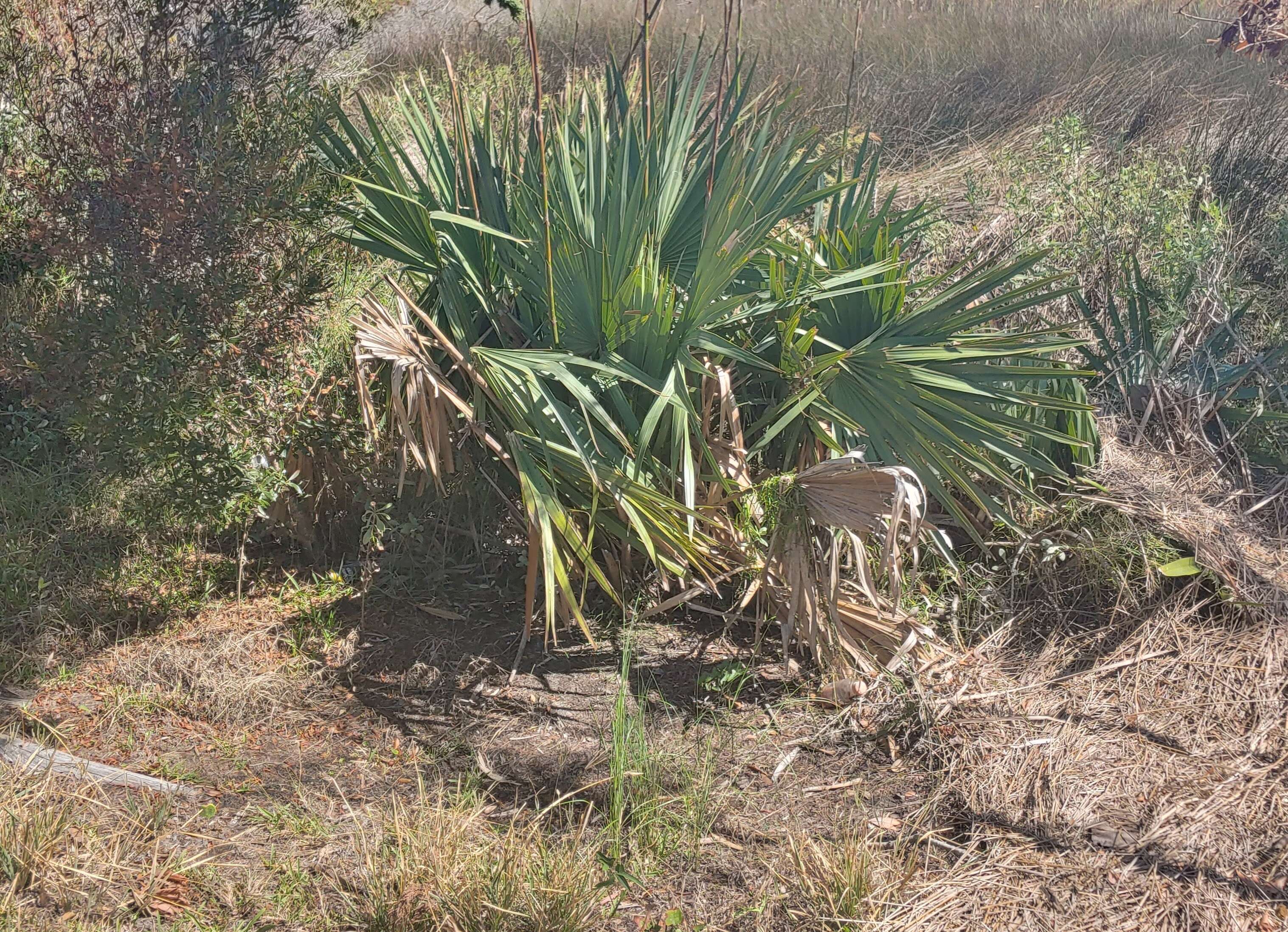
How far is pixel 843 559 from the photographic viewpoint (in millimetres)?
3939

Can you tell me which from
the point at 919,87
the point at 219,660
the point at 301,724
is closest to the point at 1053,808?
the point at 301,724

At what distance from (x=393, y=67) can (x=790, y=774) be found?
8.40 meters

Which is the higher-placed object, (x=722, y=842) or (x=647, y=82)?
(x=647, y=82)

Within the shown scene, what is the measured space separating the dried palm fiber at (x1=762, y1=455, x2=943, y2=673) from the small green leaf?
2.77 ft

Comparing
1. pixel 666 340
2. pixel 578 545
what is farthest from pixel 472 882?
pixel 666 340

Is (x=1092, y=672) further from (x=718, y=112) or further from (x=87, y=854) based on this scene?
(x=87, y=854)

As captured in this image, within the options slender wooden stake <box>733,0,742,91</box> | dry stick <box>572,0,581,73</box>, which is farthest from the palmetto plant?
dry stick <box>572,0,581,73</box>

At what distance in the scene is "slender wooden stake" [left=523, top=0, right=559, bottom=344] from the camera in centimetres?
294

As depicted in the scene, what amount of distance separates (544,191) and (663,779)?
181 cm

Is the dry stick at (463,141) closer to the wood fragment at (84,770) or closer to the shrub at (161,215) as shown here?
the shrub at (161,215)

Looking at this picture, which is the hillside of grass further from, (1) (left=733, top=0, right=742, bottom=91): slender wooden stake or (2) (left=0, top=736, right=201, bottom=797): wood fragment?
(1) (left=733, top=0, right=742, bottom=91): slender wooden stake

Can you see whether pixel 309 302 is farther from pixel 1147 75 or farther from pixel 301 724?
pixel 1147 75

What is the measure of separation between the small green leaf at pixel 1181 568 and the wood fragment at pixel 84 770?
3312mm

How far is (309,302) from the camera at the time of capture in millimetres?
4023
